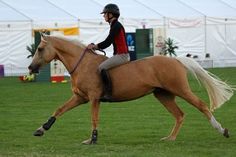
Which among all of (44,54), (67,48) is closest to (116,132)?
(67,48)

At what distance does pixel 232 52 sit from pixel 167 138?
34475 millimetres

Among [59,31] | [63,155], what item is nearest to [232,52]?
[59,31]

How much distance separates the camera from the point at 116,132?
14.1 metres

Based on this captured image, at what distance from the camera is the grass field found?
11.0 m

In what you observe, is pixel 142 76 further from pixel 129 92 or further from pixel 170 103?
pixel 170 103

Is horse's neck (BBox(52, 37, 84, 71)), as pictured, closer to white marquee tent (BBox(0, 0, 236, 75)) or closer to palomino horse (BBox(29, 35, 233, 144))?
palomino horse (BBox(29, 35, 233, 144))

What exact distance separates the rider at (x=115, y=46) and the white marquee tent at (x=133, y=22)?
25982 millimetres

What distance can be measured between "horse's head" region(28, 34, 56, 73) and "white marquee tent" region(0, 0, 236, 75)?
25.6 metres

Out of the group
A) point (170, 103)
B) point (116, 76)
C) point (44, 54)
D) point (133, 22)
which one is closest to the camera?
point (116, 76)

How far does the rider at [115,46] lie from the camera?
12.5 m

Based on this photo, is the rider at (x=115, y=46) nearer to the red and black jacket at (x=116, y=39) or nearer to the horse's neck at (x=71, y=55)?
the red and black jacket at (x=116, y=39)

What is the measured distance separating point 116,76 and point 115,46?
556 mm

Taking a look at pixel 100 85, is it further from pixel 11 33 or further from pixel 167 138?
pixel 11 33

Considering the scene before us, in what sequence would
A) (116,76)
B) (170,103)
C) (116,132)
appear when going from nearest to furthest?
(116,76)
(170,103)
(116,132)
